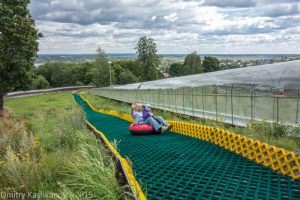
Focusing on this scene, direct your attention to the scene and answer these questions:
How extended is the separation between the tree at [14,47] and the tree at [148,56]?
164 feet

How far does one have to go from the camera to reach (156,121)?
14219 millimetres

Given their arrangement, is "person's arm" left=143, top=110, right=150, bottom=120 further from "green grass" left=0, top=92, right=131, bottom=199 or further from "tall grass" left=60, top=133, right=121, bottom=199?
"tall grass" left=60, top=133, right=121, bottom=199

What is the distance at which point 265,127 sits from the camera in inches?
456

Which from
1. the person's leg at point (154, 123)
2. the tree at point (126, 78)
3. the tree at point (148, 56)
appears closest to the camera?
the person's leg at point (154, 123)

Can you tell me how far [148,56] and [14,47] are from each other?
51.6 meters

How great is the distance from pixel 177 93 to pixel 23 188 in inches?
620

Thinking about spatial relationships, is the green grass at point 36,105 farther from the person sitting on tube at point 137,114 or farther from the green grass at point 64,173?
the green grass at point 64,173

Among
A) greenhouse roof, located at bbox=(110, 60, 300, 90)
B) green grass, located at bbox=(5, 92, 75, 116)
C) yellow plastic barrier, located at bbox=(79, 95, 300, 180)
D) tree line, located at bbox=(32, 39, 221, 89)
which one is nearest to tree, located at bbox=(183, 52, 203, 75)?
tree line, located at bbox=(32, 39, 221, 89)

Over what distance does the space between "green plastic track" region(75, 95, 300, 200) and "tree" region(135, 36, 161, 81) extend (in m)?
71.0

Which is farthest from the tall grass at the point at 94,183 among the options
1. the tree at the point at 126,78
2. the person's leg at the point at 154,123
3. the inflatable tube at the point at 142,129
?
the tree at the point at 126,78

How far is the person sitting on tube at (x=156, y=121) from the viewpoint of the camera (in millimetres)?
13984

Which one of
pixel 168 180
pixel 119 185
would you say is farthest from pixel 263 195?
pixel 119 185

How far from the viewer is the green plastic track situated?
6.73 metres

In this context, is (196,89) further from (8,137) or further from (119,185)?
(119,185)
